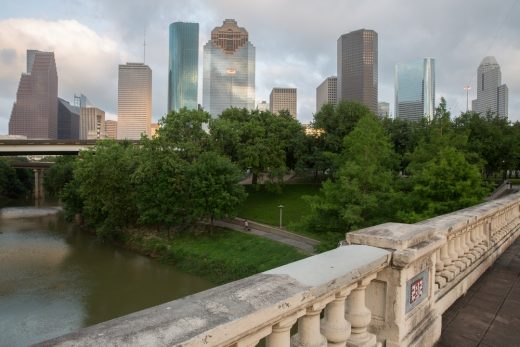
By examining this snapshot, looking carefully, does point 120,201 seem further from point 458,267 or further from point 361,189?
point 458,267

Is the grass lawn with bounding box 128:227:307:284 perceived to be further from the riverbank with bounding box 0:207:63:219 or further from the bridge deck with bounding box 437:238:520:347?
the riverbank with bounding box 0:207:63:219

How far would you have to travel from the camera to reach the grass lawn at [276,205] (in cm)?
3572

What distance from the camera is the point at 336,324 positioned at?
289 centimetres

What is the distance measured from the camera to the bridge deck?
168 inches

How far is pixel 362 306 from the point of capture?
3.21m

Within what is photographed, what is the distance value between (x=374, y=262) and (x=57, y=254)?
106 feet

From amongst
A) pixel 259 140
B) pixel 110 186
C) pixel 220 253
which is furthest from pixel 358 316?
pixel 259 140

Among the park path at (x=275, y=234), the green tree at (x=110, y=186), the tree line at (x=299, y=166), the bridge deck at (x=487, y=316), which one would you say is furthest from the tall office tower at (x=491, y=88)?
the bridge deck at (x=487, y=316)

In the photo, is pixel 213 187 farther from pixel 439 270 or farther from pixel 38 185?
pixel 38 185

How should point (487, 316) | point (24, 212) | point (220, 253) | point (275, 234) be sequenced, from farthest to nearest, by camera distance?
point (24, 212), point (275, 234), point (220, 253), point (487, 316)

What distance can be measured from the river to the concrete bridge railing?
16.3 metres

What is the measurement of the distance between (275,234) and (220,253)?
544 cm

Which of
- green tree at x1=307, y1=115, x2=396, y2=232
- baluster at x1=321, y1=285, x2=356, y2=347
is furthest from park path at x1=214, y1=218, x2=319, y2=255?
baluster at x1=321, y1=285, x2=356, y2=347

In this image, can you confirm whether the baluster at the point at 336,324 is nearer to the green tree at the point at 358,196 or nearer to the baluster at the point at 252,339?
the baluster at the point at 252,339
